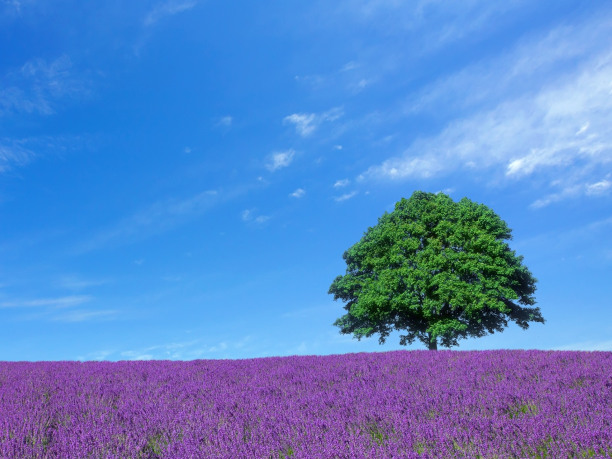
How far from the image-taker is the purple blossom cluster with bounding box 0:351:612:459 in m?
3.32

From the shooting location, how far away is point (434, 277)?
17.6 m

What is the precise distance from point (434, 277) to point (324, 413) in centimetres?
1409

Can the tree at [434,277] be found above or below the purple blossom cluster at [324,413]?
above

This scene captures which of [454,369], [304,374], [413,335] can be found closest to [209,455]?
[304,374]

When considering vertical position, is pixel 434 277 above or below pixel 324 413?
above

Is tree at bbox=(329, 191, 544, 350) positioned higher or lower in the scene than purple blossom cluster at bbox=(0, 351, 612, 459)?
higher

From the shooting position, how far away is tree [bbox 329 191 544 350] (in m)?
17.8

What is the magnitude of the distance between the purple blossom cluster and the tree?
33.9 feet

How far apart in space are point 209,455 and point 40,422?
7.89 ft

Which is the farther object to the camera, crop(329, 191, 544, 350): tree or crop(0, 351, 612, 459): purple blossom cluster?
crop(329, 191, 544, 350): tree

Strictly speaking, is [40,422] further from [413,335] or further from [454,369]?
[413,335]

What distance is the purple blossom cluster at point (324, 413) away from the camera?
10.9 feet

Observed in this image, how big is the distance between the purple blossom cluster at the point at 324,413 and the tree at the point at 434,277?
33.9 feet

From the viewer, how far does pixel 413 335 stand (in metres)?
19.8
